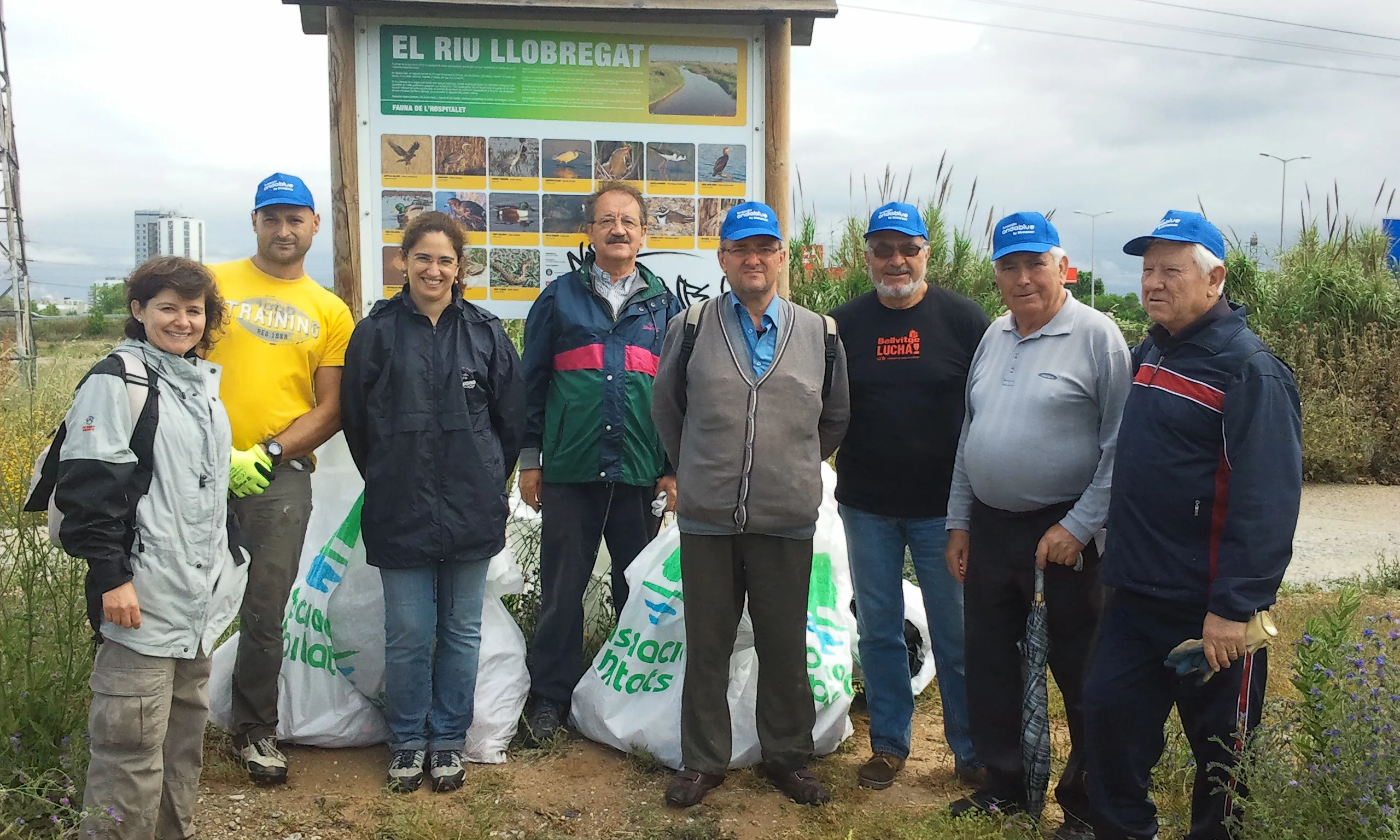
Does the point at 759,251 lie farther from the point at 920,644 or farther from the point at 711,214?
the point at 920,644

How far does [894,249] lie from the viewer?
3559 mm

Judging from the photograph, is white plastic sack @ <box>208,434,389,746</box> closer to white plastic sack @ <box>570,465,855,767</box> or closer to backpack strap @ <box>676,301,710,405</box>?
white plastic sack @ <box>570,465,855,767</box>

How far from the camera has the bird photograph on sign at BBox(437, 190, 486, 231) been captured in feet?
14.4

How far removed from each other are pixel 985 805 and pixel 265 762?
245 cm

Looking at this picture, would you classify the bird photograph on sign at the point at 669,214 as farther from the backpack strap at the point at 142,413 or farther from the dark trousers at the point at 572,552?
the backpack strap at the point at 142,413

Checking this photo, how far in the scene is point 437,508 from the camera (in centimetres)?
349

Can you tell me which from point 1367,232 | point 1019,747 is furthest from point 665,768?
point 1367,232

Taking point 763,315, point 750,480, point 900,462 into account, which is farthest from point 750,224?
point 900,462

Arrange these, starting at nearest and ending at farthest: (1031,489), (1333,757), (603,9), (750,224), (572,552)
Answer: (1333,757) → (1031,489) → (750,224) → (572,552) → (603,9)

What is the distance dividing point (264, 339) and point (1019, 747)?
112 inches

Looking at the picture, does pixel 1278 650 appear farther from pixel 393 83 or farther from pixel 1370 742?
pixel 393 83

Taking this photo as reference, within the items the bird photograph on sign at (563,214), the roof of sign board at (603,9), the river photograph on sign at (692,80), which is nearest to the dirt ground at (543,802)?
the bird photograph on sign at (563,214)

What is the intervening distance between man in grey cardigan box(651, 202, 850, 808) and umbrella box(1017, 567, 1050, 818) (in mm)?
683

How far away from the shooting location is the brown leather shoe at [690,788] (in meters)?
3.46
